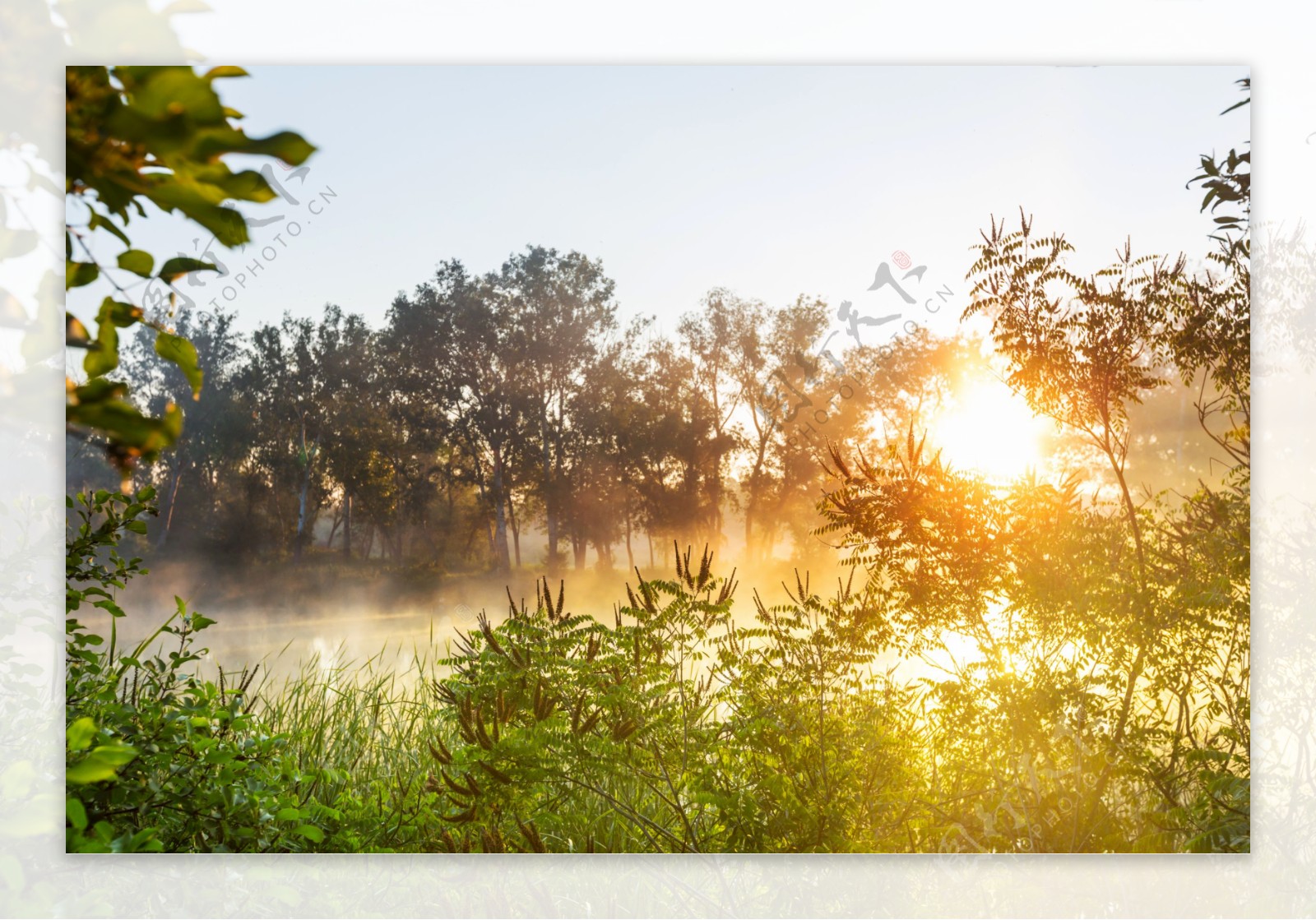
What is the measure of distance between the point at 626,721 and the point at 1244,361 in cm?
214

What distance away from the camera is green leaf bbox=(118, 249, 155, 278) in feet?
3.47

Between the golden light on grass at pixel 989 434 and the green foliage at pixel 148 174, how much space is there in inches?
86.4

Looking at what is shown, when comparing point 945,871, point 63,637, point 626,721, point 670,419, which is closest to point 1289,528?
point 945,871

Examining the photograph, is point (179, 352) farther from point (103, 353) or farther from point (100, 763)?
point (100, 763)

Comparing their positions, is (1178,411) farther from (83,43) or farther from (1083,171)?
(83,43)

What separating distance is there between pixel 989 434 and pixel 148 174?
239 centimetres

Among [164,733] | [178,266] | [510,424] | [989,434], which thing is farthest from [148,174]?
[989,434]

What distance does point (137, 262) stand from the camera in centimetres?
109

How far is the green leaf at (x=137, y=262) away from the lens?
1058mm

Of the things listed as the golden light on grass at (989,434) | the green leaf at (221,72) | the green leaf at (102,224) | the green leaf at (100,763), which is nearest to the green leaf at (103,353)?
the green leaf at (102,224)

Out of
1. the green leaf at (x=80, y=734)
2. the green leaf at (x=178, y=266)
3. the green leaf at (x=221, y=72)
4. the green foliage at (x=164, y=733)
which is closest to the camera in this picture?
the green leaf at (x=221, y=72)

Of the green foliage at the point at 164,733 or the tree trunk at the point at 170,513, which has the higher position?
the tree trunk at the point at 170,513

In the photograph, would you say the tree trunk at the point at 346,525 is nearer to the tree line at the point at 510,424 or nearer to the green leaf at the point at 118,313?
the tree line at the point at 510,424

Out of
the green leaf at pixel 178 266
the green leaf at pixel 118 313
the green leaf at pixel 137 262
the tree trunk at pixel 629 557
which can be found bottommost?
the tree trunk at pixel 629 557
